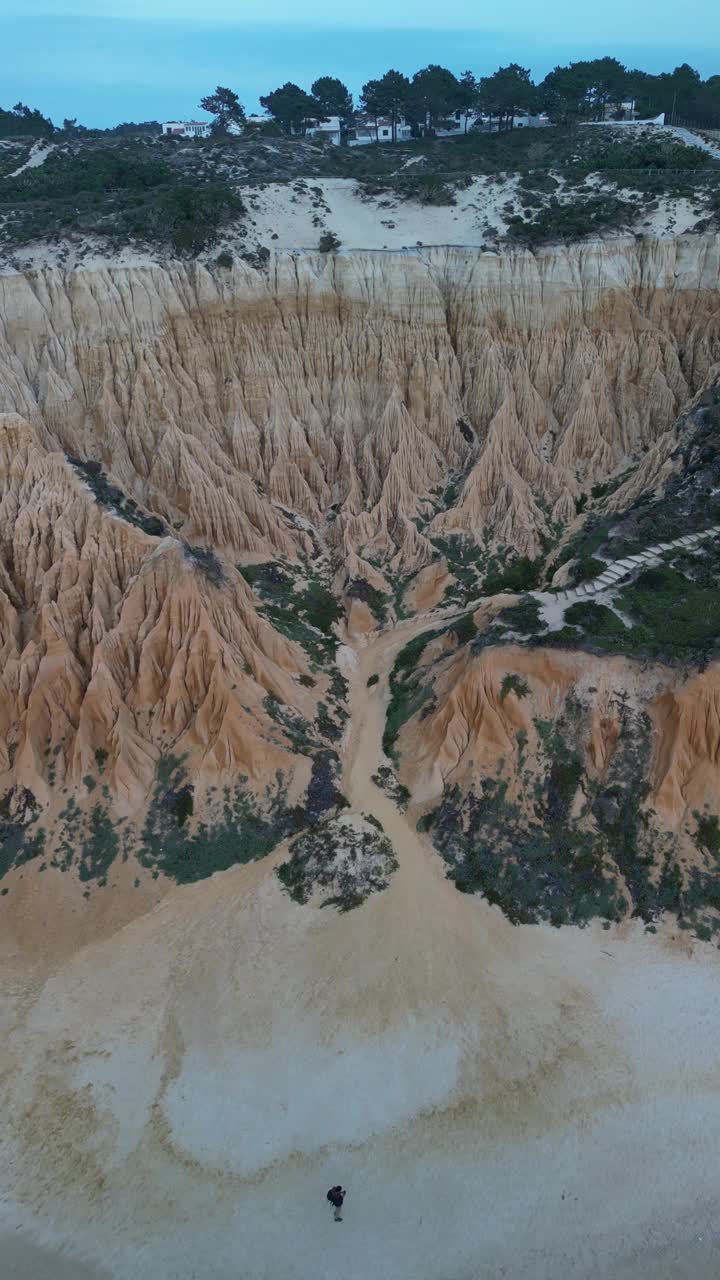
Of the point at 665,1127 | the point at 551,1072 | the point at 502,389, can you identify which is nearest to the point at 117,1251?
the point at 551,1072

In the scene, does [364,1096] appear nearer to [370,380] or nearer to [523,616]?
[523,616]

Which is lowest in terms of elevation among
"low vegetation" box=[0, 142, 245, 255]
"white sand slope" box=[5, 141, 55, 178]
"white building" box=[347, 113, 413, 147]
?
"low vegetation" box=[0, 142, 245, 255]

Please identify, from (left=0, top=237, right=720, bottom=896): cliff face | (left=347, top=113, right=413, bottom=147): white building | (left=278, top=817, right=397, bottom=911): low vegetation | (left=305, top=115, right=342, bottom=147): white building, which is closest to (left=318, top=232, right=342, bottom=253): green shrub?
(left=0, top=237, right=720, bottom=896): cliff face

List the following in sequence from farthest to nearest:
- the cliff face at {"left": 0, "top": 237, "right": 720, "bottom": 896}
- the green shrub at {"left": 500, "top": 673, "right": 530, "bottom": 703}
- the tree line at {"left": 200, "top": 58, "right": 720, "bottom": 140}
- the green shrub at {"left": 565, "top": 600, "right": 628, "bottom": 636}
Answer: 1. the tree line at {"left": 200, "top": 58, "right": 720, "bottom": 140}
2. the cliff face at {"left": 0, "top": 237, "right": 720, "bottom": 896}
3. the green shrub at {"left": 565, "top": 600, "right": 628, "bottom": 636}
4. the green shrub at {"left": 500, "top": 673, "right": 530, "bottom": 703}

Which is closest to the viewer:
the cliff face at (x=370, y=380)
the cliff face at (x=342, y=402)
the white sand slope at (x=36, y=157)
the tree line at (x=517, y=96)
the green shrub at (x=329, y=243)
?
the cliff face at (x=342, y=402)

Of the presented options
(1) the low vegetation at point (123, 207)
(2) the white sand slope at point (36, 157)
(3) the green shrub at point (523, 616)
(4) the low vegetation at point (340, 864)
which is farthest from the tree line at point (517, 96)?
(4) the low vegetation at point (340, 864)

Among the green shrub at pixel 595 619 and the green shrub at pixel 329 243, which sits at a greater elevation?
the green shrub at pixel 329 243

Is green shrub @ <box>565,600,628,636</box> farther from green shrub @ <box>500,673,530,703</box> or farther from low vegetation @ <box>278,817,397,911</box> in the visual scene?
low vegetation @ <box>278,817,397,911</box>

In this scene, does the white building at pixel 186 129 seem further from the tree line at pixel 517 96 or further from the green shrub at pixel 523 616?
the green shrub at pixel 523 616

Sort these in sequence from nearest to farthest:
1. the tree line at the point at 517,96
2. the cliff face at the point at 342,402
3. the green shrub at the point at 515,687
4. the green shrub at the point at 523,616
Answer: the green shrub at the point at 515,687
the green shrub at the point at 523,616
the cliff face at the point at 342,402
the tree line at the point at 517,96
